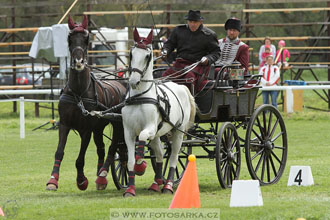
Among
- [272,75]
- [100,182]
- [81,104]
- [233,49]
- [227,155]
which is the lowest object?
[100,182]

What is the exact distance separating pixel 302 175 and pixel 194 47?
7.50 feet

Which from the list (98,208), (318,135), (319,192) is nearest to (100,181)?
(98,208)

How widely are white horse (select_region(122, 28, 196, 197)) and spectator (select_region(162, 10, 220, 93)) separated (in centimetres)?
85

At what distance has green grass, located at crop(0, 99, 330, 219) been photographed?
25.5 feet

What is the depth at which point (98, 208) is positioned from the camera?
804 centimetres

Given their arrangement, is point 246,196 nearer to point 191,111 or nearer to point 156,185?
point 156,185

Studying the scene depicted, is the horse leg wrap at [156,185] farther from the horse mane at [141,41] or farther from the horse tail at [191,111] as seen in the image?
the horse mane at [141,41]

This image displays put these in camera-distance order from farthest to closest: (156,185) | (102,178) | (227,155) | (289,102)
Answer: (289,102) → (227,155) → (102,178) → (156,185)

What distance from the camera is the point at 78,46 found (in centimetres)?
949

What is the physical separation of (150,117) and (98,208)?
148cm

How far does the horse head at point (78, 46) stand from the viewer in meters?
9.43

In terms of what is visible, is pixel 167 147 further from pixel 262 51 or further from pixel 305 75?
pixel 305 75

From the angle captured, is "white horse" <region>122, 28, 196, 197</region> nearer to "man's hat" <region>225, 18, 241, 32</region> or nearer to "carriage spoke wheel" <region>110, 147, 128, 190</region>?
"carriage spoke wheel" <region>110, 147, 128, 190</region>

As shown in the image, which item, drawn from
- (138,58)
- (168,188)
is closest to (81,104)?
(138,58)
